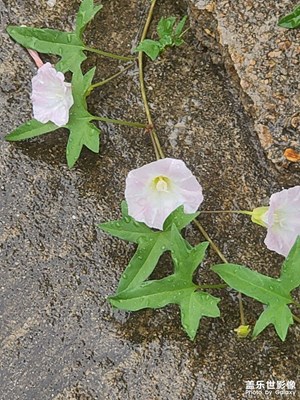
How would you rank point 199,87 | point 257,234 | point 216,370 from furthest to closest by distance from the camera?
point 199,87 → point 257,234 → point 216,370

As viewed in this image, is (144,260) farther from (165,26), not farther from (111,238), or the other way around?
(165,26)

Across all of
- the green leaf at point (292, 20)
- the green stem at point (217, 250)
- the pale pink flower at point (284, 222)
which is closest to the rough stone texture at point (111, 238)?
the green stem at point (217, 250)

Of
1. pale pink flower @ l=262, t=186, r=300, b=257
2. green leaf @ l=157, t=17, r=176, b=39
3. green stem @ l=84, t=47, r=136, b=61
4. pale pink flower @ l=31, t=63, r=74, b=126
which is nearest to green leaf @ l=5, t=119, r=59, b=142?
pale pink flower @ l=31, t=63, r=74, b=126

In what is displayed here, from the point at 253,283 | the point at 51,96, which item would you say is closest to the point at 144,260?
the point at 253,283

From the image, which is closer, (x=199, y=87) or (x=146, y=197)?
(x=146, y=197)

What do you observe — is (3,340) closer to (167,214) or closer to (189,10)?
(167,214)

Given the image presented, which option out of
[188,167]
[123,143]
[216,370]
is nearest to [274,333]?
[216,370]

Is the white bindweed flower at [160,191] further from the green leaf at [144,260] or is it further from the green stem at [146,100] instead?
the green stem at [146,100]
